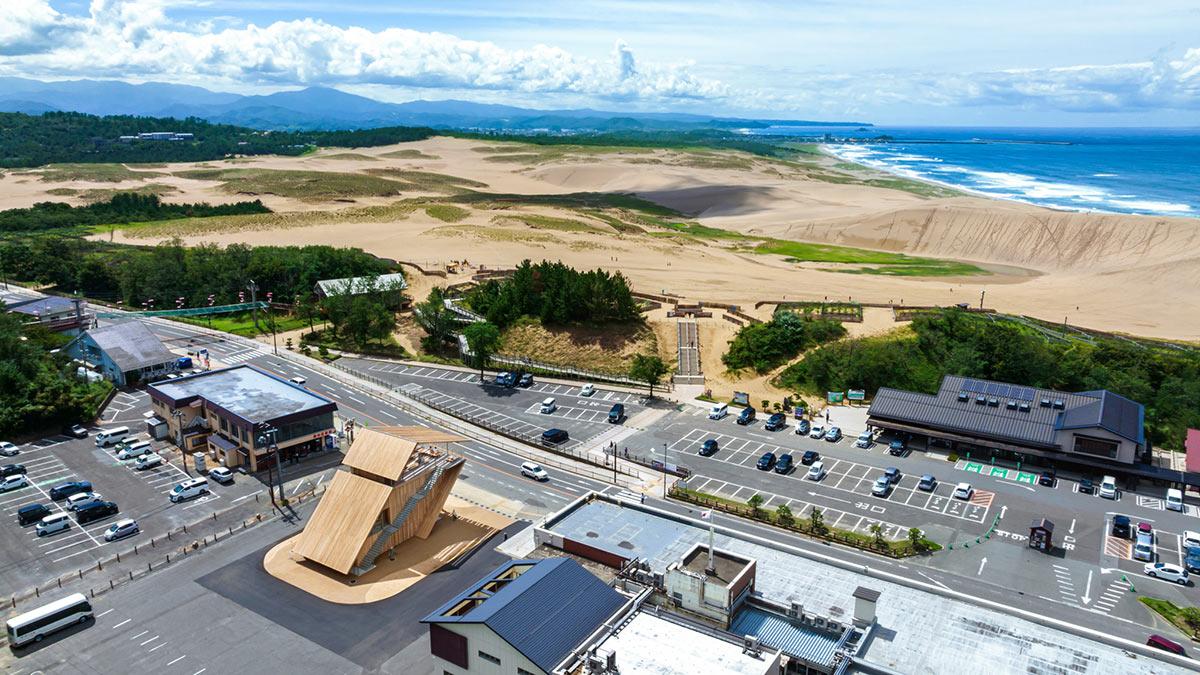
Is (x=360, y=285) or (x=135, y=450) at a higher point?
(x=360, y=285)

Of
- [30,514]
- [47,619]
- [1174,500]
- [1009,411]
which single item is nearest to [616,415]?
[1009,411]

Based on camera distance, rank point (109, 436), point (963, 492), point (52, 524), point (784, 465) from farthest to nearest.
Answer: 1. point (109, 436)
2. point (784, 465)
3. point (963, 492)
4. point (52, 524)

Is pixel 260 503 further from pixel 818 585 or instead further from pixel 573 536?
pixel 818 585

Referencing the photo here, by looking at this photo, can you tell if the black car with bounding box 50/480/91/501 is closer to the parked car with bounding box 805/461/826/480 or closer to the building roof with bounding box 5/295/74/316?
the building roof with bounding box 5/295/74/316

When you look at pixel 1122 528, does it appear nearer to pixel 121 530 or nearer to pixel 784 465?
pixel 784 465

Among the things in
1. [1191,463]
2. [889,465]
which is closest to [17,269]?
[889,465]

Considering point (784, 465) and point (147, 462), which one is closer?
point (147, 462)
